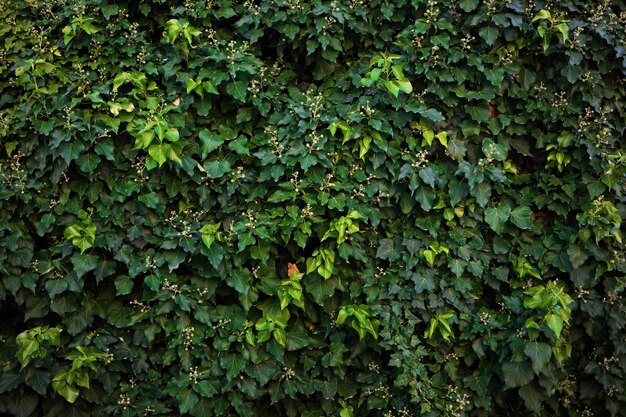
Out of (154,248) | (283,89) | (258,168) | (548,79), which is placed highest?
(548,79)

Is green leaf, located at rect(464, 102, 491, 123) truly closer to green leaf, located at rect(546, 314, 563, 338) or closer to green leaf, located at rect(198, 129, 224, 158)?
green leaf, located at rect(546, 314, 563, 338)

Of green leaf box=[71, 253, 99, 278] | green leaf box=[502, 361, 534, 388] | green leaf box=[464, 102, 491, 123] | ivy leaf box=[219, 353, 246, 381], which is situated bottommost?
ivy leaf box=[219, 353, 246, 381]

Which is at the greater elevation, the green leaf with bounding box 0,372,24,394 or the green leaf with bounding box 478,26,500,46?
the green leaf with bounding box 478,26,500,46

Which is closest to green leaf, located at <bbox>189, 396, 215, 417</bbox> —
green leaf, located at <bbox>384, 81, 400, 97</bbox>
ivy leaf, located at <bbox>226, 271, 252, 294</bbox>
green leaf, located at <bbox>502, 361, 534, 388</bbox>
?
ivy leaf, located at <bbox>226, 271, 252, 294</bbox>

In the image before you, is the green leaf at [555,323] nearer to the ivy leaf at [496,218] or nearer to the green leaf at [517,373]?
the green leaf at [517,373]

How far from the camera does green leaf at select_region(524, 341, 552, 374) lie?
3436mm

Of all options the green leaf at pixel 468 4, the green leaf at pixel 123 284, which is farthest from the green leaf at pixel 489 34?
the green leaf at pixel 123 284

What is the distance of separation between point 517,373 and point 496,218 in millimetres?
962

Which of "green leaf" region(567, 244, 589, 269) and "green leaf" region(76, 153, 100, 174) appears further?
"green leaf" region(567, 244, 589, 269)

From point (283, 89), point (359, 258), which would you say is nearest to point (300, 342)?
point (359, 258)

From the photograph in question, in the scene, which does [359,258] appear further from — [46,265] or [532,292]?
[46,265]

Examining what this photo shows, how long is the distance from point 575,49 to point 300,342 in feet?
8.46

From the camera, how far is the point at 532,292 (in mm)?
3658

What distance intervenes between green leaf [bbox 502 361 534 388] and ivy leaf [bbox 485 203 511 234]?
828 mm
